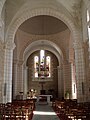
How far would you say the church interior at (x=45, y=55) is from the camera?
562 inches

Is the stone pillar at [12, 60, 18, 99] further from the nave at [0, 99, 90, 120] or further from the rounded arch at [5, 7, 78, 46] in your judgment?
the nave at [0, 99, 90, 120]

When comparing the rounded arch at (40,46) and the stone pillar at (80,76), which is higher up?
the rounded arch at (40,46)

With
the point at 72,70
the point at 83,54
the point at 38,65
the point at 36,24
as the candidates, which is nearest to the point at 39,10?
the point at 83,54

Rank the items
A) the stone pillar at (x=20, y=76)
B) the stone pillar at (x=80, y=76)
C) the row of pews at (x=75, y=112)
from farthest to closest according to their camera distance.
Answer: the stone pillar at (x=20, y=76), the stone pillar at (x=80, y=76), the row of pews at (x=75, y=112)

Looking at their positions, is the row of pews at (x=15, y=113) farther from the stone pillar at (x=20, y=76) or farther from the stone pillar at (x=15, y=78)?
the stone pillar at (x=20, y=76)

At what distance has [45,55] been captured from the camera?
3384 centimetres

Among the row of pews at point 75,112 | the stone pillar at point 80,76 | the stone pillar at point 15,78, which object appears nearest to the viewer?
the row of pews at point 75,112

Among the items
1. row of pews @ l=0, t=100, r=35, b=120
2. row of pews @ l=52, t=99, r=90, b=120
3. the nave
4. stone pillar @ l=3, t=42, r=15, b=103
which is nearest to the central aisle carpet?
the nave

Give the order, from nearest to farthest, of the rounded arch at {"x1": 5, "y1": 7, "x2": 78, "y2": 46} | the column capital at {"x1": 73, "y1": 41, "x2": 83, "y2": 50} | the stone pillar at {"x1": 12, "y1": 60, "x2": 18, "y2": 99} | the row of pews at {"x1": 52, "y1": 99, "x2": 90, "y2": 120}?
the row of pews at {"x1": 52, "y1": 99, "x2": 90, "y2": 120}, the column capital at {"x1": 73, "y1": 41, "x2": 83, "y2": 50}, the rounded arch at {"x1": 5, "y1": 7, "x2": 78, "y2": 46}, the stone pillar at {"x1": 12, "y1": 60, "x2": 18, "y2": 99}

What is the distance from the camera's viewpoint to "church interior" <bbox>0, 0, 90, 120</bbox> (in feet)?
46.9

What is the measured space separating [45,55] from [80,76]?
731 inches

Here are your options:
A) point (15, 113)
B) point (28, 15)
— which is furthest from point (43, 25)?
point (15, 113)

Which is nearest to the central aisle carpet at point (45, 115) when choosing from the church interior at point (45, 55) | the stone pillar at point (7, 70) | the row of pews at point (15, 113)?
the church interior at point (45, 55)

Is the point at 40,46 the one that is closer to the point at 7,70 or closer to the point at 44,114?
the point at 7,70
